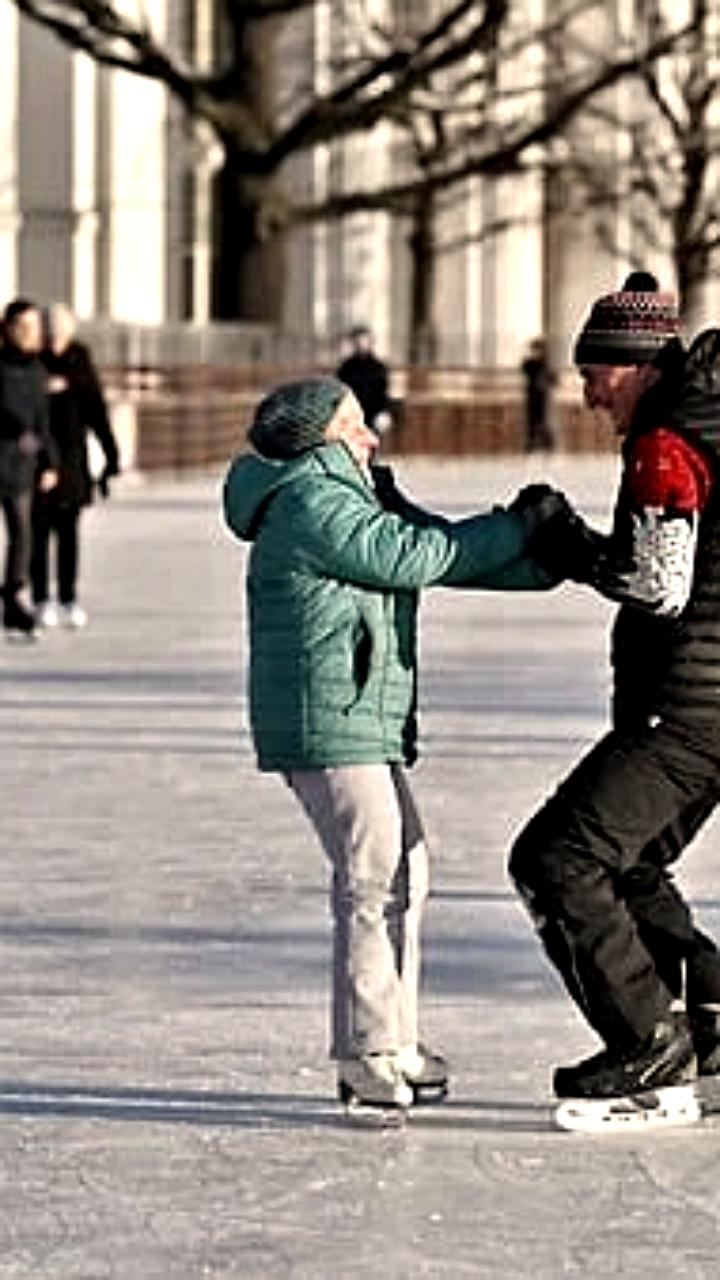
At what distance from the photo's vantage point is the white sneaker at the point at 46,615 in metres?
21.7

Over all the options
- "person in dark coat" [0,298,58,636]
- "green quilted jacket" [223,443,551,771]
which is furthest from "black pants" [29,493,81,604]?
"green quilted jacket" [223,443,551,771]

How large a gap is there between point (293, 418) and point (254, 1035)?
68.1 inches

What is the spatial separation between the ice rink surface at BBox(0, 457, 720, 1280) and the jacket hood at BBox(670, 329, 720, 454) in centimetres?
140

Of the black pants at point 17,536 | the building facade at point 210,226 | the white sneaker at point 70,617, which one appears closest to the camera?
the black pants at point 17,536

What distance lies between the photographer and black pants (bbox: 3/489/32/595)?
2066 cm

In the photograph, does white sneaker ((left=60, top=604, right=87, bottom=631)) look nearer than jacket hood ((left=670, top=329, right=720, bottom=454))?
No

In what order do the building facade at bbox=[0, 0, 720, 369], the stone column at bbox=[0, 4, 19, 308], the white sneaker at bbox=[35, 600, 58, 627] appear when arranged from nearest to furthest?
the white sneaker at bbox=[35, 600, 58, 627] < the stone column at bbox=[0, 4, 19, 308] < the building facade at bbox=[0, 0, 720, 369]

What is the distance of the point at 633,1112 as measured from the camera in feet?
27.2

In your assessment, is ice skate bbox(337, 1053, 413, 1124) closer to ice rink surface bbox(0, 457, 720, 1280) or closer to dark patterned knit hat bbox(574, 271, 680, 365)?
ice rink surface bbox(0, 457, 720, 1280)

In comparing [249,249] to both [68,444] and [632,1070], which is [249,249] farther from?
[632,1070]

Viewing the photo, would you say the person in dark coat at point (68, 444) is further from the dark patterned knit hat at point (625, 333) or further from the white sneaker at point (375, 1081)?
the dark patterned knit hat at point (625, 333)

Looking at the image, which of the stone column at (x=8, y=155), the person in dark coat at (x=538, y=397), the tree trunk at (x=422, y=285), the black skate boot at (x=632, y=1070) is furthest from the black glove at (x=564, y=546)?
the tree trunk at (x=422, y=285)

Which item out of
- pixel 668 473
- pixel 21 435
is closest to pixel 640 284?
pixel 668 473

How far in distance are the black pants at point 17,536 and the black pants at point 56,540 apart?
0.10 m
